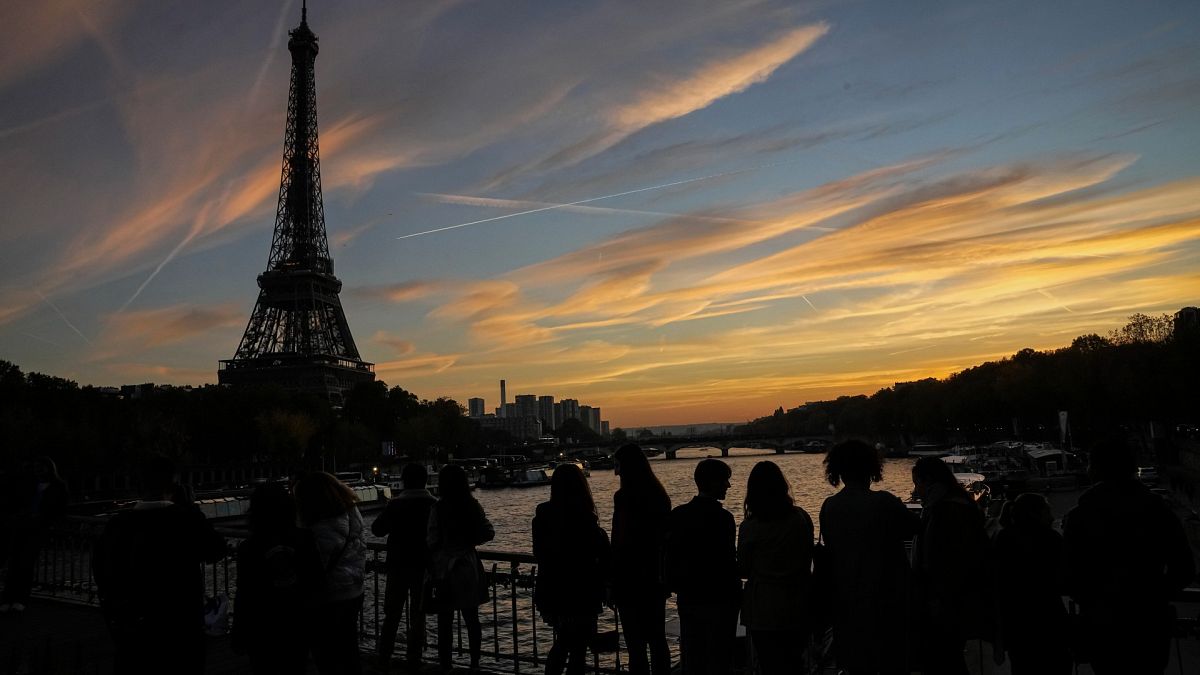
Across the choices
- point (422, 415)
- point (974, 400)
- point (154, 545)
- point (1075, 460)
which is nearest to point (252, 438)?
point (422, 415)

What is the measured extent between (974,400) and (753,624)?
12719cm

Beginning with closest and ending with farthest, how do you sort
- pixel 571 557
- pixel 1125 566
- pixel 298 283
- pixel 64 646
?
pixel 1125 566
pixel 571 557
pixel 64 646
pixel 298 283

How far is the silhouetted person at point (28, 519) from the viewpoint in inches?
481

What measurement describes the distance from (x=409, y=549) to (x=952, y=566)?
17.4ft

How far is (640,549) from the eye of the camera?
24.2 ft

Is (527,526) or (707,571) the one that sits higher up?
(707,571)

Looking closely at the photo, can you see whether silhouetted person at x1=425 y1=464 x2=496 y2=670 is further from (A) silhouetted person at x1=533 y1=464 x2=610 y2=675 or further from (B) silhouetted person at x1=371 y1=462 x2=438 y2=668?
(A) silhouetted person at x1=533 y1=464 x2=610 y2=675

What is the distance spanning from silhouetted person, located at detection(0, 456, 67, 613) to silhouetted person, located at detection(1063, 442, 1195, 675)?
1242cm

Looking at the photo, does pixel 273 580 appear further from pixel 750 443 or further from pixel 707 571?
pixel 750 443

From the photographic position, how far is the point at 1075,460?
238 feet

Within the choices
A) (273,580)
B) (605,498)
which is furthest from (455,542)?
(605,498)

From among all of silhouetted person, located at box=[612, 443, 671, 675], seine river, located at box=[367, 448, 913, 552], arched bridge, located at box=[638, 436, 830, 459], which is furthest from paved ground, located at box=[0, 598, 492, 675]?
arched bridge, located at box=[638, 436, 830, 459]

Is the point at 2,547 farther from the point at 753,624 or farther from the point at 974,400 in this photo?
the point at 974,400

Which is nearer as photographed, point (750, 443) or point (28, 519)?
point (28, 519)
